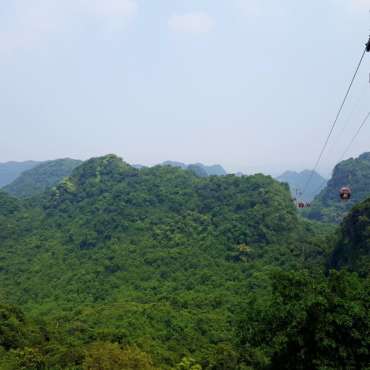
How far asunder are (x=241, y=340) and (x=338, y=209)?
245ft

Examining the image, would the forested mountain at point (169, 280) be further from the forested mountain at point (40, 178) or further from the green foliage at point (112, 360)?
the forested mountain at point (40, 178)

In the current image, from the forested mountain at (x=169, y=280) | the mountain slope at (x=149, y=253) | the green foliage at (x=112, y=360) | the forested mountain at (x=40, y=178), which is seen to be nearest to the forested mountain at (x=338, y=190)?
the forested mountain at (x=169, y=280)

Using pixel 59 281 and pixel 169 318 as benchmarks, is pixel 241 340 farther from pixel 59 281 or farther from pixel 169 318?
pixel 59 281

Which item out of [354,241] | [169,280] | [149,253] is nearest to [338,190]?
[149,253]

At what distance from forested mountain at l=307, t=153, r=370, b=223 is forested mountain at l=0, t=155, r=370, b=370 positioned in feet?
68.9

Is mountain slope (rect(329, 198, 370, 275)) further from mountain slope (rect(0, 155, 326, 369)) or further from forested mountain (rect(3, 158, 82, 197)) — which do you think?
forested mountain (rect(3, 158, 82, 197))

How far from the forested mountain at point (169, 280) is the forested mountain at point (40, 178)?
4755 centimetres

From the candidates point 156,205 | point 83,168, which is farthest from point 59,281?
point 83,168

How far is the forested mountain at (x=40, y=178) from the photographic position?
11406 centimetres

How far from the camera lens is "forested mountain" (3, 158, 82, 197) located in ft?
374

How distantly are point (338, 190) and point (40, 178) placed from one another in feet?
281

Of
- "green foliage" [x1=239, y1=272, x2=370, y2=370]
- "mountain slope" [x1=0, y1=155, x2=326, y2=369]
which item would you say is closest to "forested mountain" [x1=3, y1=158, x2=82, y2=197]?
"mountain slope" [x1=0, y1=155, x2=326, y2=369]

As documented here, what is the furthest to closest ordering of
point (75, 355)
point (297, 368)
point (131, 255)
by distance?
point (131, 255), point (75, 355), point (297, 368)

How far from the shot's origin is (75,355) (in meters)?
19.0
